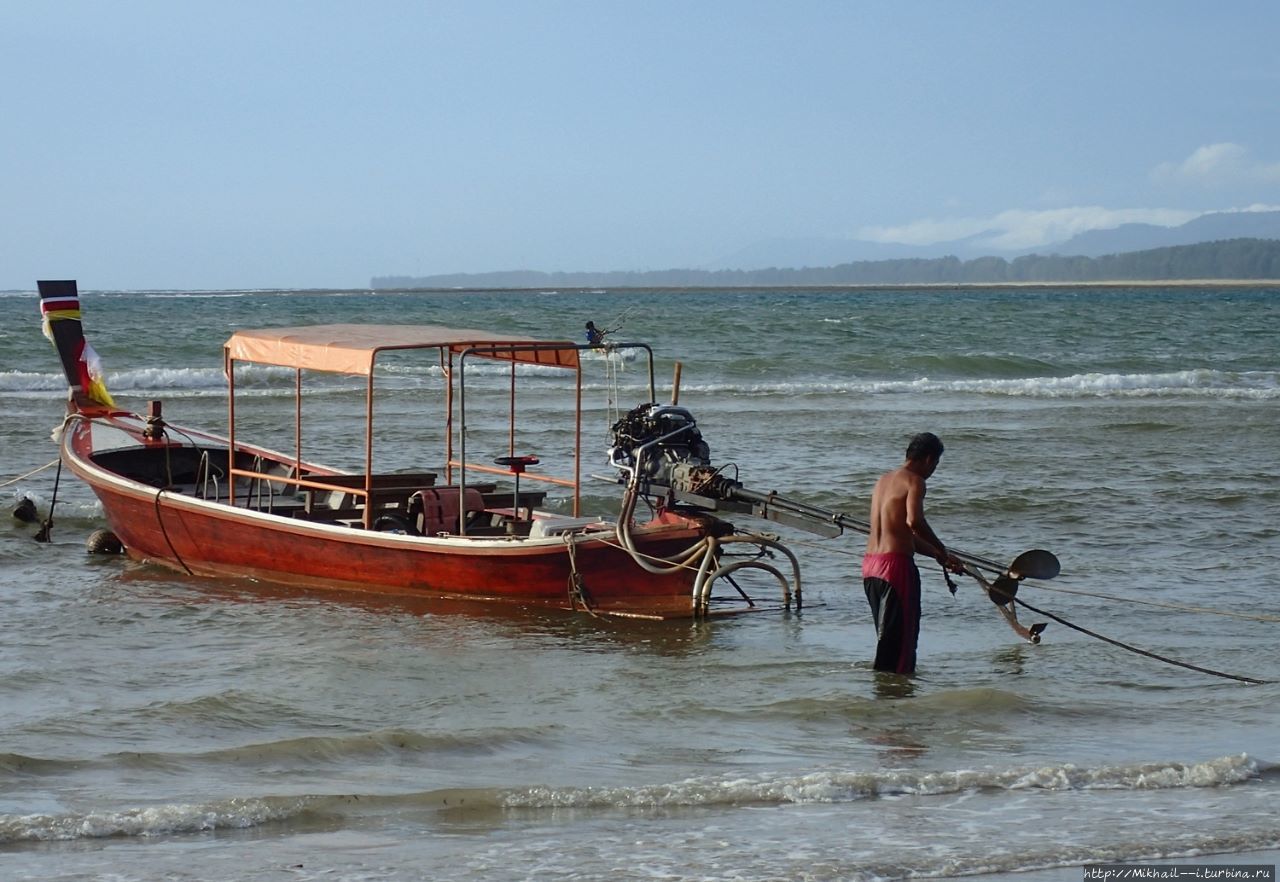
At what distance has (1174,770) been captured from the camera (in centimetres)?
705

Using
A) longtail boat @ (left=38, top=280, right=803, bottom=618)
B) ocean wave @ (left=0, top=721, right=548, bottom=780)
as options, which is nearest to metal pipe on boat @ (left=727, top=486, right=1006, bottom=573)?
longtail boat @ (left=38, top=280, right=803, bottom=618)

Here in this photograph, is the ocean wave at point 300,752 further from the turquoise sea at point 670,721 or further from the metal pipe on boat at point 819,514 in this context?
the metal pipe on boat at point 819,514

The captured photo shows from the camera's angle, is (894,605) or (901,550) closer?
(901,550)

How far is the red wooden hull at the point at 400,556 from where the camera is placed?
34.4 feet

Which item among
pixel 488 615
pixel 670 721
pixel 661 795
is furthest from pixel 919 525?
pixel 488 615

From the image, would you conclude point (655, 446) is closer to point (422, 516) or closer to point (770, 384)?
point (422, 516)

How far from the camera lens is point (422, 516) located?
37.9 feet

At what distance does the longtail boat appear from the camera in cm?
1034

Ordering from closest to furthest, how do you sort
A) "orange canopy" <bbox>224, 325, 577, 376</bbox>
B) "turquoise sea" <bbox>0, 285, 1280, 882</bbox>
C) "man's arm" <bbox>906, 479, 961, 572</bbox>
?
1. "turquoise sea" <bbox>0, 285, 1280, 882</bbox>
2. "man's arm" <bbox>906, 479, 961, 572</bbox>
3. "orange canopy" <bbox>224, 325, 577, 376</bbox>

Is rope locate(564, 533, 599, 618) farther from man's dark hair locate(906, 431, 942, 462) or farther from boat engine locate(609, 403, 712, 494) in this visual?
man's dark hair locate(906, 431, 942, 462)

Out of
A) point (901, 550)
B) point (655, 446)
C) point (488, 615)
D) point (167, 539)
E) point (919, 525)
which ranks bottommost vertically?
point (488, 615)

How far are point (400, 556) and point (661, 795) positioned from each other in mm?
4740

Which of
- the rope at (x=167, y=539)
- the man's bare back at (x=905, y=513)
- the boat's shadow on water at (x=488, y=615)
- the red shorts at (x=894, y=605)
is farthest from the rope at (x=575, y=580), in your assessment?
the rope at (x=167, y=539)

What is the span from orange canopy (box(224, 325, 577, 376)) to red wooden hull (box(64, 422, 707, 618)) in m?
1.21
